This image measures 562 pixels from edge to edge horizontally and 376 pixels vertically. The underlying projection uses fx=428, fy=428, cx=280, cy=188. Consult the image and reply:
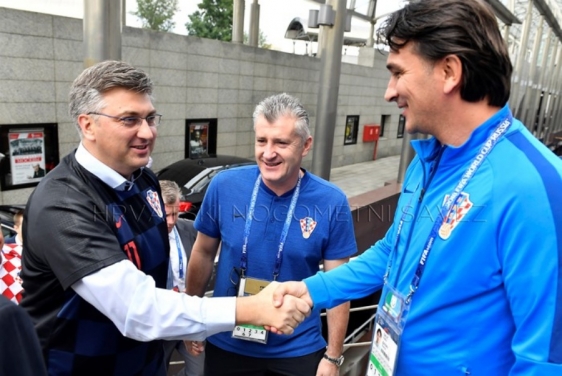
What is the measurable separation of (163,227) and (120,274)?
50cm

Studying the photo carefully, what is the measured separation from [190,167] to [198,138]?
3.93 metres

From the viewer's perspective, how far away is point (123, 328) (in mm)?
1560

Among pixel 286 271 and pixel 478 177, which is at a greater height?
pixel 478 177

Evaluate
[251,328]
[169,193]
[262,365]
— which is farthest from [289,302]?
[169,193]

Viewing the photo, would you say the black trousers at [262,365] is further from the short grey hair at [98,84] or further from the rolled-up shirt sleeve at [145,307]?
the short grey hair at [98,84]

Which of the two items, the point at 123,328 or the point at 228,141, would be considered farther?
the point at 228,141

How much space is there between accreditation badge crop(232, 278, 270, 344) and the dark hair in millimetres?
1367

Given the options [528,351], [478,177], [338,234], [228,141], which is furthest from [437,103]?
[228,141]

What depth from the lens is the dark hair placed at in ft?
4.38

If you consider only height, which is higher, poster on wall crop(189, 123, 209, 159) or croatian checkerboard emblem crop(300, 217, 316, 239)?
croatian checkerboard emblem crop(300, 217, 316, 239)

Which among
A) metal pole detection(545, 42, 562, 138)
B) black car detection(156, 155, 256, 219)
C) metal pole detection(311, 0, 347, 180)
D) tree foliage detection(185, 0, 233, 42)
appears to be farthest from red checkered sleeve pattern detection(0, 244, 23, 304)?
tree foliage detection(185, 0, 233, 42)

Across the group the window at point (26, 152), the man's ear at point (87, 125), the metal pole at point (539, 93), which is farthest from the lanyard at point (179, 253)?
the metal pole at point (539, 93)

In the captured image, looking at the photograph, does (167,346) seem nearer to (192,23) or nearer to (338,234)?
(338,234)

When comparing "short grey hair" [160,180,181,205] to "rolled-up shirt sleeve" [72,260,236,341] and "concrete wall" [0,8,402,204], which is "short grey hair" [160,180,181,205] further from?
"concrete wall" [0,8,402,204]
